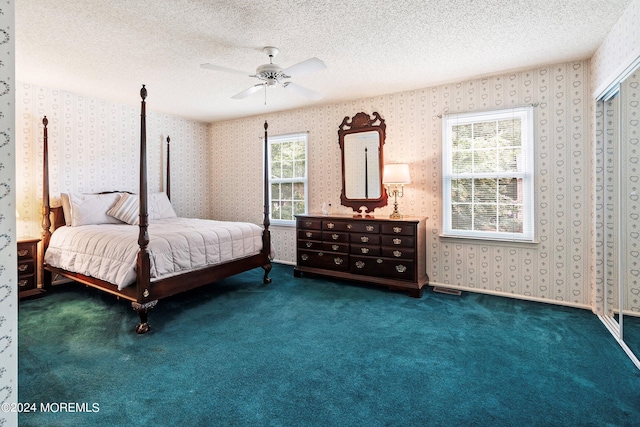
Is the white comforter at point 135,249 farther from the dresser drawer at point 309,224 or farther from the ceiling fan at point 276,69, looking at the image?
the ceiling fan at point 276,69

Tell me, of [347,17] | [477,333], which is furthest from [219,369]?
[347,17]

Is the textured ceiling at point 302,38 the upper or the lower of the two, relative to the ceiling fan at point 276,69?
upper

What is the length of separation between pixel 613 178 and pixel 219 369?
3.63 m

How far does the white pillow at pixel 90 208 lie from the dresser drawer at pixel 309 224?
94.7 inches

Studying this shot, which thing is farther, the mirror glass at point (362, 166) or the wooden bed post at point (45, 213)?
the mirror glass at point (362, 166)

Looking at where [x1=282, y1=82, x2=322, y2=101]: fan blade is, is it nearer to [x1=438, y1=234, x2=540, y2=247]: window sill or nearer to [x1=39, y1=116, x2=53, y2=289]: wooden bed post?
[x1=438, y1=234, x2=540, y2=247]: window sill

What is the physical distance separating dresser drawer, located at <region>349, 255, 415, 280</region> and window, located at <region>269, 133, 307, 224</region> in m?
1.47

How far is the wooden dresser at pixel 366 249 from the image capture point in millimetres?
3738

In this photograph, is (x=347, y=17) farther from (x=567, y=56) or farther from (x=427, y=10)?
(x=567, y=56)

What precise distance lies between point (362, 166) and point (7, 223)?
3889 millimetres

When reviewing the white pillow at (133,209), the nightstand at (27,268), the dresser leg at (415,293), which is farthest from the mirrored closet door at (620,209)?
the nightstand at (27,268)

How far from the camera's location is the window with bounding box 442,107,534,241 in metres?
3.57

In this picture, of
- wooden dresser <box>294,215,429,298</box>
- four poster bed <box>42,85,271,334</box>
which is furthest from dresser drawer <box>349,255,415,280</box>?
four poster bed <box>42,85,271,334</box>

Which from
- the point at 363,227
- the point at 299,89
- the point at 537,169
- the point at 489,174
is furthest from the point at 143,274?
the point at 537,169
